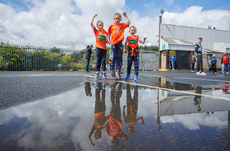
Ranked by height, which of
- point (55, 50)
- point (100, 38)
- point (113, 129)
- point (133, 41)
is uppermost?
point (55, 50)

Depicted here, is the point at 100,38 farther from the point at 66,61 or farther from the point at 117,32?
the point at 66,61

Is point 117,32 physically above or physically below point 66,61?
above

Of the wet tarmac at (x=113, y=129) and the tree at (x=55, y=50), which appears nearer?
the wet tarmac at (x=113, y=129)

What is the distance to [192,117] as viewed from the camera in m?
1.26

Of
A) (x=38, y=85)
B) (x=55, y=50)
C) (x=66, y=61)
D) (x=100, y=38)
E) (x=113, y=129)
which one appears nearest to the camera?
(x=113, y=129)

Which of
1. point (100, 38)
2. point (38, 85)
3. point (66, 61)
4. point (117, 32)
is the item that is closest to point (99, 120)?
point (38, 85)

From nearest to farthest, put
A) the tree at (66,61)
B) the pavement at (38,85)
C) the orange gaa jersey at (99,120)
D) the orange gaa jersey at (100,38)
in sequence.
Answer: the orange gaa jersey at (99,120)
the pavement at (38,85)
the orange gaa jersey at (100,38)
the tree at (66,61)

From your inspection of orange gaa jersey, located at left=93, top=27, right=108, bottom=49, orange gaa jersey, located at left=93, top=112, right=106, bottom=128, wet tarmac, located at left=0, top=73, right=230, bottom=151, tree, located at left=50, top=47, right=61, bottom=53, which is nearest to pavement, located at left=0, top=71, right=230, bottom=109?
wet tarmac, located at left=0, top=73, right=230, bottom=151

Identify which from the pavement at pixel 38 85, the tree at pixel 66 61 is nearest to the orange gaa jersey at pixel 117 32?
the pavement at pixel 38 85

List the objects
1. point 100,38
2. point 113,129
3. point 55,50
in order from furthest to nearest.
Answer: point 55,50 → point 100,38 → point 113,129

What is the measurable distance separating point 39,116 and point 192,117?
1326 millimetres

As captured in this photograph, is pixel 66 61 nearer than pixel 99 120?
No

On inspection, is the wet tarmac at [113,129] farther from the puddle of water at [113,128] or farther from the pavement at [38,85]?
the pavement at [38,85]

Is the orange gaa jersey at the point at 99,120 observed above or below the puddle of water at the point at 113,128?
above
